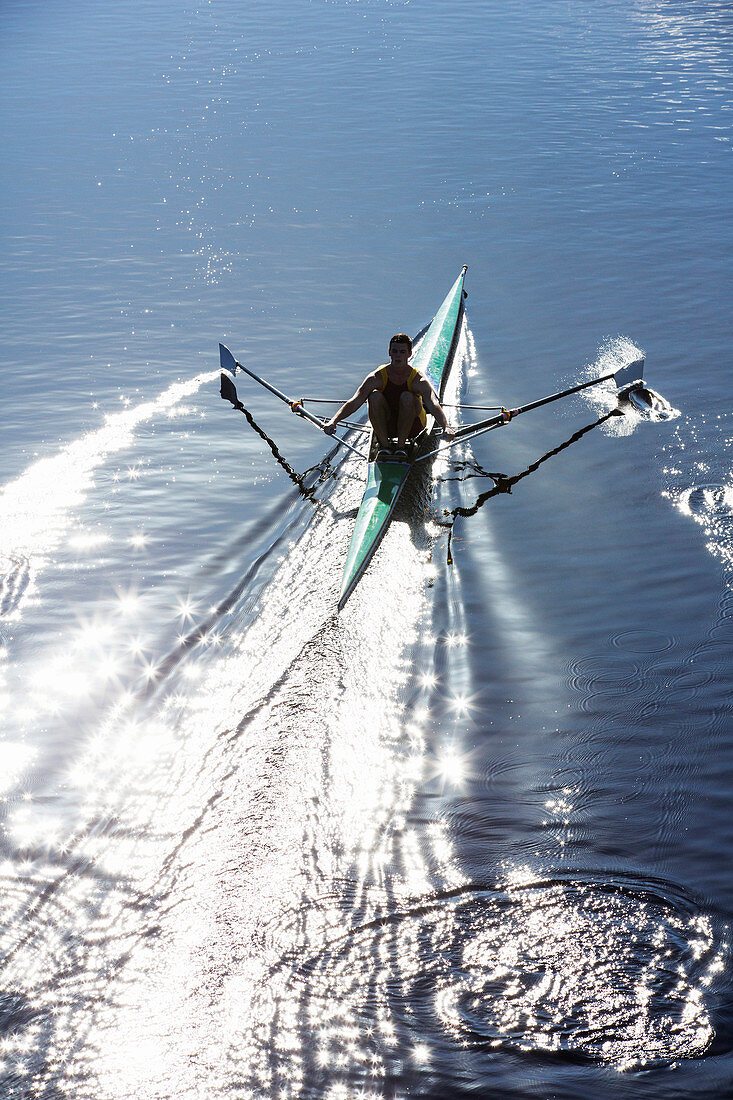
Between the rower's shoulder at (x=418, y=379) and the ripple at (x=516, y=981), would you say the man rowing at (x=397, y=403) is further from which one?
the ripple at (x=516, y=981)

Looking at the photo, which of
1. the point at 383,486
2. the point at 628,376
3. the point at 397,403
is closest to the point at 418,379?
the point at 397,403

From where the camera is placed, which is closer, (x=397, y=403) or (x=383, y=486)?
(x=383, y=486)

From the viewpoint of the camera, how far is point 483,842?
22.5 ft

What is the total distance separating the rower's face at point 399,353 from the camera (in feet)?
37.1

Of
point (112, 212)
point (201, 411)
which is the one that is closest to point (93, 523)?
point (201, 411)

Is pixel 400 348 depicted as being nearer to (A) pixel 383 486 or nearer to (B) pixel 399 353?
(B) pixel 399 353

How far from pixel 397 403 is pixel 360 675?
15.2 ft

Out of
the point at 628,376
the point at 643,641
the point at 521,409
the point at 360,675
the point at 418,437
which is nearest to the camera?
the point at 360,675

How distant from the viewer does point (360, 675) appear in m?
8.55

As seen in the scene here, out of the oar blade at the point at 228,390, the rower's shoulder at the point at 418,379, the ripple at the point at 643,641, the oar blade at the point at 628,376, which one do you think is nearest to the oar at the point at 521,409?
the oar blade at the point at 628,376

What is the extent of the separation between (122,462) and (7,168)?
1840cm

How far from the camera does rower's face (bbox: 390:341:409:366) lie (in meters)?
11.3

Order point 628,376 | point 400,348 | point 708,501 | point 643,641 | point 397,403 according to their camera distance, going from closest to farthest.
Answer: point 643,641 < point 708,501 < point 400,348 < point 397,403 < point 628,376

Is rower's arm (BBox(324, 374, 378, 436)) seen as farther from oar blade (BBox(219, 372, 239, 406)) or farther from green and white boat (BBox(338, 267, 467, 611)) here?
oar blade (BBox(219, 372, 239, 406))
